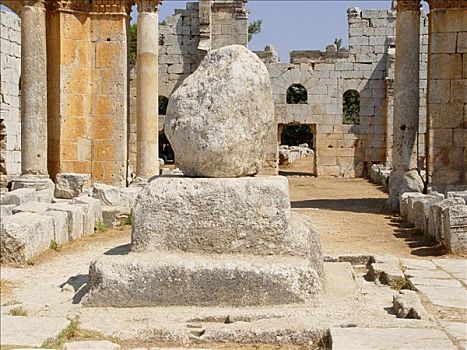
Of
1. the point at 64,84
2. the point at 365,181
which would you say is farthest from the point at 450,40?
the point at 365,181

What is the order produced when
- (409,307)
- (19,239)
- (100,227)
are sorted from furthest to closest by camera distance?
(100,227), (19,239), (409,307)

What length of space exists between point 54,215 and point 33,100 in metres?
6.08

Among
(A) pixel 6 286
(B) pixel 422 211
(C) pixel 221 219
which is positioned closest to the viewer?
(C) pixel 221 219

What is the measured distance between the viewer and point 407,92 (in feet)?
50.1

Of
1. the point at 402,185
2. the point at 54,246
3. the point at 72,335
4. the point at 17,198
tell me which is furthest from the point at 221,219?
the point at 402,185

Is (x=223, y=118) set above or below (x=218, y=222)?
above

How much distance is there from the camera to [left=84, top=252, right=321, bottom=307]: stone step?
5473 mm

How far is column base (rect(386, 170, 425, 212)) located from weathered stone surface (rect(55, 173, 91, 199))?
266 inches

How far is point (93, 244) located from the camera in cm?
960

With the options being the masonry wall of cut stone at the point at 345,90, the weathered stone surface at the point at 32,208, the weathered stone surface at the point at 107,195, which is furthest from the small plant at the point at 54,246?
the masonry wall of cut stone at the point at 345,90

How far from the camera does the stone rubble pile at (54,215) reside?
7578 millimetres

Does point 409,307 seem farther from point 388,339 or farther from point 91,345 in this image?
point 91,345

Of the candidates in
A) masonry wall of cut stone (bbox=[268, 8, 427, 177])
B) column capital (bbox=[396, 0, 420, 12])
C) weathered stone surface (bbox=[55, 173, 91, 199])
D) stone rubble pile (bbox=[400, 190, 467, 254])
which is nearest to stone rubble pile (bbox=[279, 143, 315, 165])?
masonry wall of cut stone (bbox=[268, 8, 427, 177])

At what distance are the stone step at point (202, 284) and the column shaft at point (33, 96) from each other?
374 inches
